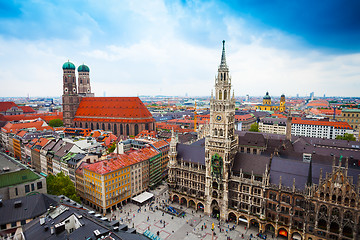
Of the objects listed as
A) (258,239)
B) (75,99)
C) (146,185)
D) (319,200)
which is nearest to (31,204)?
(146,185)

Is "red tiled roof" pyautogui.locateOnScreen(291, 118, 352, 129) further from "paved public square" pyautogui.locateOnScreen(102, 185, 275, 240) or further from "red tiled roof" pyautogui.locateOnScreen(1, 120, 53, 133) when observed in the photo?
"red tiled roof" pyautogui.locateOnScreen(1, 120, 53, 133)

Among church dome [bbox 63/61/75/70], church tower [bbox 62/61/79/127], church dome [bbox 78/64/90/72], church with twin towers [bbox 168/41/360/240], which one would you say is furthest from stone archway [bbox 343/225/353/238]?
church dome [bbox 78/64/90/72]

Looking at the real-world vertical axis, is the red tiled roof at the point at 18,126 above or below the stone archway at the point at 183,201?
above

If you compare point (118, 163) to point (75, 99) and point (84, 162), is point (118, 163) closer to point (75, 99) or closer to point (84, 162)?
point (84, 162)

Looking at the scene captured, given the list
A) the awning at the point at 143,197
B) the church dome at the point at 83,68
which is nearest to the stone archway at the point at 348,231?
the awning at the point at 143,197

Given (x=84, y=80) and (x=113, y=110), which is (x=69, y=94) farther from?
(x=113, y=110)

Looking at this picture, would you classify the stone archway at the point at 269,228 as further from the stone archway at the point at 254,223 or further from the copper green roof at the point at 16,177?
the copper green roof at the point at 16,177
